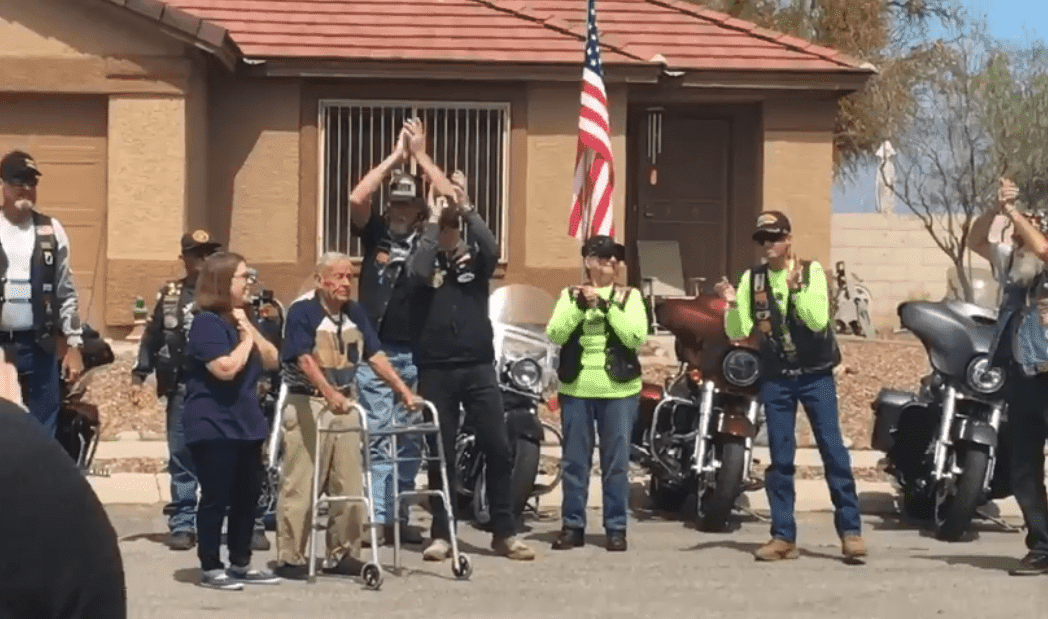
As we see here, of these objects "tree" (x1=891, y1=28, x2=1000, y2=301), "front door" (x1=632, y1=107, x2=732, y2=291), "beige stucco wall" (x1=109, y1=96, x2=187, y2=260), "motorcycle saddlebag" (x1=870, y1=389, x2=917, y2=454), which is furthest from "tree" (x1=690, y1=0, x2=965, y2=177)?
"motorcycle saddlebag" (x1=870, y1=389, x2=917, y2=454)

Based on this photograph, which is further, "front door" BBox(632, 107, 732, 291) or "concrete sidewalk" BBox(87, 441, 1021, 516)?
"front door" BBox(632, 107, 732, 291)

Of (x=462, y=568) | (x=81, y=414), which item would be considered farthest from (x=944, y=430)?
(x=81, y=414)

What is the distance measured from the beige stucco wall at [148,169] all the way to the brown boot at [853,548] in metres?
9.90

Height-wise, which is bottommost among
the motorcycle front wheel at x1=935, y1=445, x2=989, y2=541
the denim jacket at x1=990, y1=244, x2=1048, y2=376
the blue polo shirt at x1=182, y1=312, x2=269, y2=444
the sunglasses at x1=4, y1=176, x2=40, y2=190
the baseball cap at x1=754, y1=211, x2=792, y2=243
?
the motorcycle front wheel at x1=935, y1=445, x2=989, y2=541

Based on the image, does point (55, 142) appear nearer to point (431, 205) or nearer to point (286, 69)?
point (286, 69)

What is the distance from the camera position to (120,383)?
56.7ft

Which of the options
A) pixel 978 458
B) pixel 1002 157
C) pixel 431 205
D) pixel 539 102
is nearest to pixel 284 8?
pixel 539 102

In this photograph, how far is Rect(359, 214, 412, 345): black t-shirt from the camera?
430 inches

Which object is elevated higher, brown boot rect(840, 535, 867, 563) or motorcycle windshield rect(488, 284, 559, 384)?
motorcycle windshield rect(488, 284, 559, 384)

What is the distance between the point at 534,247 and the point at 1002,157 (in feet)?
50.3

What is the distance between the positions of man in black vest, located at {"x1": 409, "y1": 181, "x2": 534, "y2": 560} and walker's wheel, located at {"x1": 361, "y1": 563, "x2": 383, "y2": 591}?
810 mm

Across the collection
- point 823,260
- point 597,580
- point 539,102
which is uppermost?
point 539,102

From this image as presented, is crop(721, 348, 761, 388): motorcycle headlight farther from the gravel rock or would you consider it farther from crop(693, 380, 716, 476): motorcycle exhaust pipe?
the gravel rock

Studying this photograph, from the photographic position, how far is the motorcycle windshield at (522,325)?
39.1ft
